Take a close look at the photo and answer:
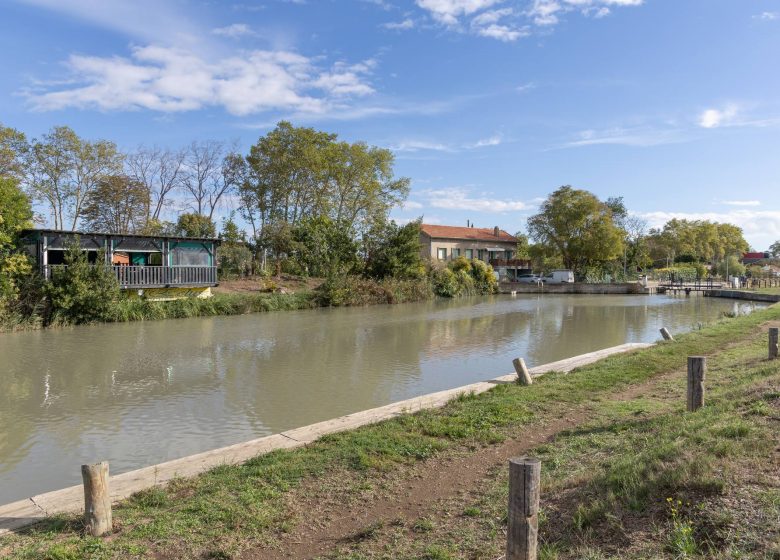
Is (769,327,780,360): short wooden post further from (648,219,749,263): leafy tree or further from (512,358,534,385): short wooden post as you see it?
(648,219,749,263): leafy tree

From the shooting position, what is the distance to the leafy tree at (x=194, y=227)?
37875mm

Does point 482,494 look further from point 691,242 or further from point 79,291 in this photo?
point 691,242

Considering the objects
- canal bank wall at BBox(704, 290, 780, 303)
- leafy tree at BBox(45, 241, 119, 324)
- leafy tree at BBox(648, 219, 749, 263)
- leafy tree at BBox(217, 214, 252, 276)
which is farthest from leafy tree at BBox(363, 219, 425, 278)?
leafy tree at BBox(648, 219, 749, 263)

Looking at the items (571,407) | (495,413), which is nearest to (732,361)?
(571,407)

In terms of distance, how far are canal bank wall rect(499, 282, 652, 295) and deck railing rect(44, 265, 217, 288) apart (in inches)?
1213

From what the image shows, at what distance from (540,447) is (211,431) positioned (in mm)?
5313

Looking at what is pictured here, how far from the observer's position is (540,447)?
6344mm

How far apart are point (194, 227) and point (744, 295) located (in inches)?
1682

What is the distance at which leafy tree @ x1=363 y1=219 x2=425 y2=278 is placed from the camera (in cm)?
3988

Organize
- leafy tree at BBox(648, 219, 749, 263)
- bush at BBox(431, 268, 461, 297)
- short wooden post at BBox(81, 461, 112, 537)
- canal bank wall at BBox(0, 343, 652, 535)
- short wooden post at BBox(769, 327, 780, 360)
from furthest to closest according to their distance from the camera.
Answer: leafy tree at BBox(648, 219, 749, 263), bush at BBox(431, 268, 461, 297), short wooden post at BBox(769, 327, 780, 360), canal bank wall at BBox(0, 343, 652, 535), short wooden post at BBox(81, 461, 112, 537)

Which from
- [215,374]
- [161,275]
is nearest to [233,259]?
[161,275]

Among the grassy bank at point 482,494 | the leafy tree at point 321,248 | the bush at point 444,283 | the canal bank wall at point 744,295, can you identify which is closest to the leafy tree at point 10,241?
the leafy tree at point 321,248

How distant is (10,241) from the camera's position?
70.3ft

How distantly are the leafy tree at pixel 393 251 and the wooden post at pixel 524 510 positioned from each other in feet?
118
